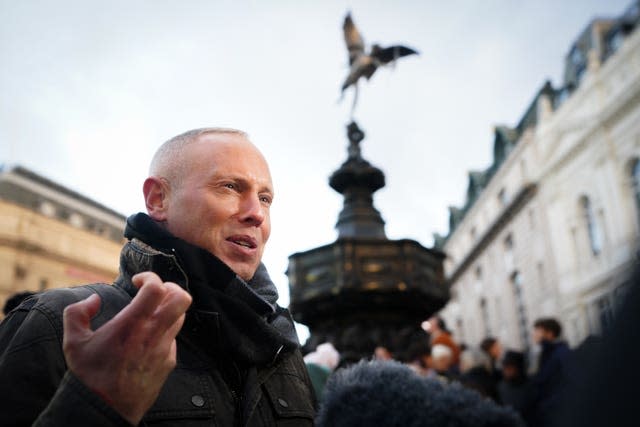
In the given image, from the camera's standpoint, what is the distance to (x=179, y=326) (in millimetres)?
1080

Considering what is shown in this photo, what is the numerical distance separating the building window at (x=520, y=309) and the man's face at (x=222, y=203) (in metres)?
30.2

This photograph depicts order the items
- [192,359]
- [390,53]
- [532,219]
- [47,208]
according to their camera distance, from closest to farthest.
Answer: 1. [192,359]
2. [390,53]
3. [532,219]
4. [47,208]

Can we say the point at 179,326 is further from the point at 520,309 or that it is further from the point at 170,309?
the point at 520,309

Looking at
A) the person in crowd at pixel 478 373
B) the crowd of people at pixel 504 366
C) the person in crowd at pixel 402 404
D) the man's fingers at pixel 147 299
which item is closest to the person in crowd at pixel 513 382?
the crowd of people at pixel 504 366

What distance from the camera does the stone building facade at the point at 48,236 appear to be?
28.2 meters

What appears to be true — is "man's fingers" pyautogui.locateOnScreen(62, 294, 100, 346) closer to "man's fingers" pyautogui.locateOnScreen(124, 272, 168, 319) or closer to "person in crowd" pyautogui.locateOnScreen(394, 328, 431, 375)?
"man's fingers" pyautogui.locateOnScreen(124, 272, 168, 319)

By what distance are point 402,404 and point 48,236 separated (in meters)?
32.2

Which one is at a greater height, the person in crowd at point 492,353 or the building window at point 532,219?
the building window at point 532,219

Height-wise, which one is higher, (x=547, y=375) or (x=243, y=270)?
(x=547, y=375)

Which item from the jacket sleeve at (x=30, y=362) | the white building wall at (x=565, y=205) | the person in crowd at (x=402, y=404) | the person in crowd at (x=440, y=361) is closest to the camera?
the person in crowd at (x=402, y=404)

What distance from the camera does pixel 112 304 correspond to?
162cm

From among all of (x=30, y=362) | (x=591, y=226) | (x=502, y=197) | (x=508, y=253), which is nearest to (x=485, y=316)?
(x=508, y=253)

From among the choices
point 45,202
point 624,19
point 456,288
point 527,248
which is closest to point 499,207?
point 527,248

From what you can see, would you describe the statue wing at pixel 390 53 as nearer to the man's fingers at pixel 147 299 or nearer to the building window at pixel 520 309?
the man's fingers at pixel 147 299
